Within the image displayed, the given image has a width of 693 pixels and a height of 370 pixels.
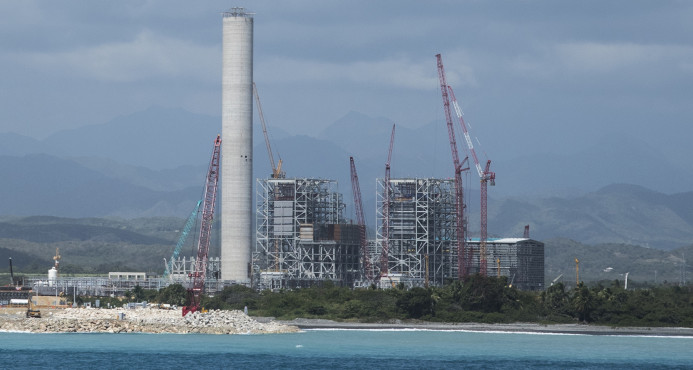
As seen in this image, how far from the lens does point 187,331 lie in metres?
154

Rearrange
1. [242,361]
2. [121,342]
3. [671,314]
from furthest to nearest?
[671,314]
[121,342]
[242,361]

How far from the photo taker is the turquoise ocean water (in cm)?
11362

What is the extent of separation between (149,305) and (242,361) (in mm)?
75106

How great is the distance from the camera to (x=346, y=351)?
126 metres

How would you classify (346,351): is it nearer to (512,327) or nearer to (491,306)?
(512,327)

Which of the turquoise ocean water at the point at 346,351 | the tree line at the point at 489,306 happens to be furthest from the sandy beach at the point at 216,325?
the turquoise ocean water at the point at 346,351

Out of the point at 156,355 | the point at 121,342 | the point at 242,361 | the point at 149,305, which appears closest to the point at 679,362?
the point at 242,361

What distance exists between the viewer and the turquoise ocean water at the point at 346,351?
11362 centimetres

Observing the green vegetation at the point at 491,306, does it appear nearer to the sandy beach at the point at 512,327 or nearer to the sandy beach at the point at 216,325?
the sandy beach at the point at 512,327

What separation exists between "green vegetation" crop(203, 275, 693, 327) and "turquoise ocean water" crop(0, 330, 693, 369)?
14148mm

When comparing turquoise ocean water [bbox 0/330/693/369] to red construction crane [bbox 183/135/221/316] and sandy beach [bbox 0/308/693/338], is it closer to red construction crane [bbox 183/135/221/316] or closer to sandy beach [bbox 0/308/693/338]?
sandy beach [bbox 0/308/693/338]

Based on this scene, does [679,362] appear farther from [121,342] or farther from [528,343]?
[121,342]

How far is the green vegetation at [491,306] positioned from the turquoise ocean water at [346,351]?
14.1 m

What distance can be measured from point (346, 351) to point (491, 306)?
51980 millimetres
